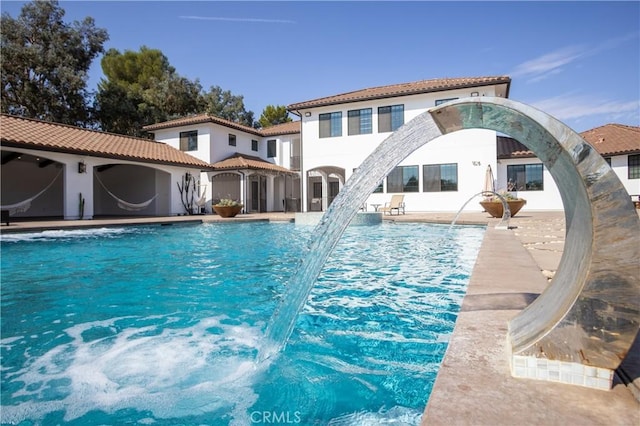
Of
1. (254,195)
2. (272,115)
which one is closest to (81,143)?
(254,195)

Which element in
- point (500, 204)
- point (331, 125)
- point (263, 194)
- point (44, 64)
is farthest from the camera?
point (263, 194)

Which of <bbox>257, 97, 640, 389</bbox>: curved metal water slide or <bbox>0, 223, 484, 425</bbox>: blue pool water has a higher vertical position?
<bbox>257, 97, 640, 389</bbox>: curved metal water slide

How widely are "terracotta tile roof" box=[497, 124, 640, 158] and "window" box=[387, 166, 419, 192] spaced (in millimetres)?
4391

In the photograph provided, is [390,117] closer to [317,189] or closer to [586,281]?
[317,189]

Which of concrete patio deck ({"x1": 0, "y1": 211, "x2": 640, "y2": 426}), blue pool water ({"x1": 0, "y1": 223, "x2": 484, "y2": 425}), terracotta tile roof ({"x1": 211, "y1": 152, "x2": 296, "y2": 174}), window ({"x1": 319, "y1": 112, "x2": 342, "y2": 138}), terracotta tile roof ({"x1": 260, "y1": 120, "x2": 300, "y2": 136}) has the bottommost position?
blue pool water ({"x1": 0, "y1": 223, "x2": 484, "y2": 425})

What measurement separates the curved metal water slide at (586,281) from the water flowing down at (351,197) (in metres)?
0.47

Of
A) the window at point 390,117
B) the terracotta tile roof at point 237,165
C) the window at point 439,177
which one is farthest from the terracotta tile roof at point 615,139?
the terracotta tile roof at point 237,165

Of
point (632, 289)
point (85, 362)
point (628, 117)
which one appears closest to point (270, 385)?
point (85, 362)

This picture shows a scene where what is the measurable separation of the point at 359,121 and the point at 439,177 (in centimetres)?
517

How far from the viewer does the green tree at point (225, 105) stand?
112 feet

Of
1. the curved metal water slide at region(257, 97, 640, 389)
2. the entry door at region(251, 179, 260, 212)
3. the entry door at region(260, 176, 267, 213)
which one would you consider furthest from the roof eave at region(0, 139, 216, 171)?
the curved metal water slide at region(257, 97, 640, 389)

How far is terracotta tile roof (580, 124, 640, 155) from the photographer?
57.8 feet

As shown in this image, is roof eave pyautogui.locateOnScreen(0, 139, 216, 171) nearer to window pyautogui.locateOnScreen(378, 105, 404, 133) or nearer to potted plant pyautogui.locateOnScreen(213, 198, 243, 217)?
potted plant pyautogui.locateOnScreen(213, 198, 243, 217)

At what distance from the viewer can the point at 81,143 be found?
52.0ft
